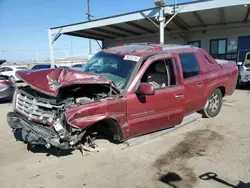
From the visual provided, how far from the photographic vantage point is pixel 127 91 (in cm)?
405

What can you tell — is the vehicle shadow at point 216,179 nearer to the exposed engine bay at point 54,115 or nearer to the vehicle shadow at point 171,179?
the vehicle shadow at point 171,179

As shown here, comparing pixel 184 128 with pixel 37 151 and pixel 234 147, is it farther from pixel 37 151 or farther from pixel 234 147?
pixel 37 151

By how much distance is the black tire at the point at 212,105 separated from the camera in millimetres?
6262

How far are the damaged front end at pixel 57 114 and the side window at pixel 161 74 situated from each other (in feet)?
4.08

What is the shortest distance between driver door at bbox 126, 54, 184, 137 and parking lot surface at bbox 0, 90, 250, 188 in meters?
0.44

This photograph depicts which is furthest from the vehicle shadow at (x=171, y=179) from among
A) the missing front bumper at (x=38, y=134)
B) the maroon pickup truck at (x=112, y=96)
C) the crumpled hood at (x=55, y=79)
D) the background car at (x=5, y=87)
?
the background car at (x=5, y=87)

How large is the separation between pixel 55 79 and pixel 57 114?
1.80 feet

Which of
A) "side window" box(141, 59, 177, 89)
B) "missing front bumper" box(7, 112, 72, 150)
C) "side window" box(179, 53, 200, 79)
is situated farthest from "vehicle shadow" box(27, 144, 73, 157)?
"side window" box(179, 53, 200, 79)

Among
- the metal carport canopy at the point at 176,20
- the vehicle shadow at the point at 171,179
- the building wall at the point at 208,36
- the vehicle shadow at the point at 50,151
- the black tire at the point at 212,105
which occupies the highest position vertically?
the metal carport canopy at the point at 176,20

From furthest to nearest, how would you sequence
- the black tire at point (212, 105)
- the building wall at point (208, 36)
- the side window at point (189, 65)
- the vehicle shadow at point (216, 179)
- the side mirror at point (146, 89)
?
the building wall at point (208, 36) → the black tire at point (212, 105) → the side window at point (189, 65) → the side mirror at point (146, 89) → the vehicle shadow at point (216, 179)

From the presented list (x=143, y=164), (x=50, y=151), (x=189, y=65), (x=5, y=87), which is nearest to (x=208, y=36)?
(x=189, y=65)

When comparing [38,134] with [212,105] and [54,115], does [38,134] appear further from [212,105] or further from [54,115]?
[212,105]

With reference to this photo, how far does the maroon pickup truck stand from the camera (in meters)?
3.55

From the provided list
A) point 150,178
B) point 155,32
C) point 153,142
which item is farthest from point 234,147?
point 155,32
